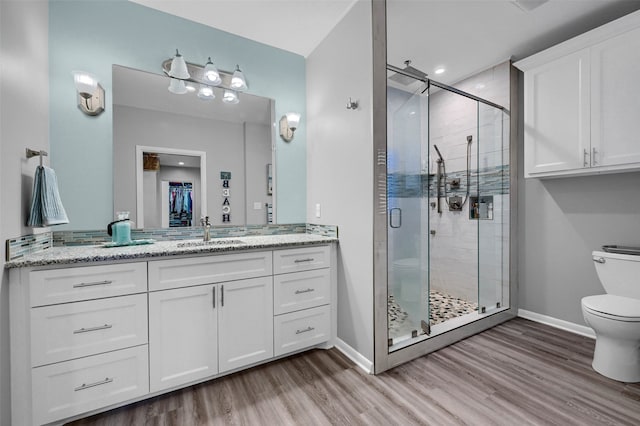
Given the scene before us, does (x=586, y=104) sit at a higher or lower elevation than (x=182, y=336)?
higher

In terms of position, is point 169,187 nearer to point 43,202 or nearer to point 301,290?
point 43,202

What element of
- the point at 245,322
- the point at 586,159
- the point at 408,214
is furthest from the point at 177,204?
the point at 586,159

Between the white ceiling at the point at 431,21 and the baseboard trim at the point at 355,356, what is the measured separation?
8.45 ft

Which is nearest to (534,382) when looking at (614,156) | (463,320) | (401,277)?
(463,320)

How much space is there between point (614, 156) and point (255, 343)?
2916 millimetres

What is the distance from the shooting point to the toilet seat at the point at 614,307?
1.65m

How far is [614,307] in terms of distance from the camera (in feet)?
5.72

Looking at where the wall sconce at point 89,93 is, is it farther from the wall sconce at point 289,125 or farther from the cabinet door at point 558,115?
the cabinet door at point 558,115

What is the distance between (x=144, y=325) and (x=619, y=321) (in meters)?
2.86

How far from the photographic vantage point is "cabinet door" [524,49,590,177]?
208 centimetres

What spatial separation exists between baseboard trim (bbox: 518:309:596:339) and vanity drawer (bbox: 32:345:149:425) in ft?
10.9

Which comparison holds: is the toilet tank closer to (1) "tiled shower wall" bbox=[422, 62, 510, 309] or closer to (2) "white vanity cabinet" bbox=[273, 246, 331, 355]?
(1) "tiled shower wall" bbox=[422, 62, 510, 309]

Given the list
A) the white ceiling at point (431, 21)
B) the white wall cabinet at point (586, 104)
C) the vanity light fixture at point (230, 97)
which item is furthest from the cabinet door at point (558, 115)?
the vanity light fixture at point (230, 97)

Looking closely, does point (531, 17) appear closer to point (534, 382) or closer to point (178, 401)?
point (534, 382)
